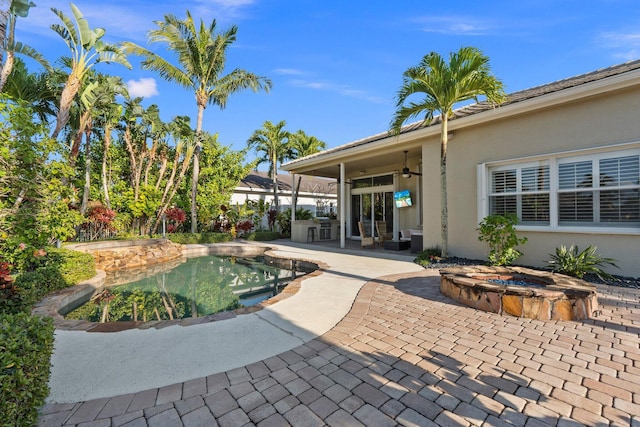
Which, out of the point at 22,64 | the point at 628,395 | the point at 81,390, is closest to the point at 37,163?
the point at 81,390

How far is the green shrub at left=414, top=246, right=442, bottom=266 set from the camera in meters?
8.47

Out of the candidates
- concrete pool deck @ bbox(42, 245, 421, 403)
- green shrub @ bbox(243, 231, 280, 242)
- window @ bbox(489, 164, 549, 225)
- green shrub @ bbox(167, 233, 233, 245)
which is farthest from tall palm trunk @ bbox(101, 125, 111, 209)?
window @ bbox(489, 164, 549, 225)

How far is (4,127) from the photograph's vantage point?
12.4ft

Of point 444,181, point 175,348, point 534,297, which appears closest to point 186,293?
point 175,348

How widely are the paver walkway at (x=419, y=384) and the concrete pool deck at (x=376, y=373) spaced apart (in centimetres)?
1

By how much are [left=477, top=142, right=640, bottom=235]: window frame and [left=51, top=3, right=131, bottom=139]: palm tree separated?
11.3m

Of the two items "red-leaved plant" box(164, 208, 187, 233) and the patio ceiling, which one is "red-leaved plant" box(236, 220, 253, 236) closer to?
"red-leaved plant" box(164, 208, 187, 233)

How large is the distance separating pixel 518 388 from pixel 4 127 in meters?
6.46

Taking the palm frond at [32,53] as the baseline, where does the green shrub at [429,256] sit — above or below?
below

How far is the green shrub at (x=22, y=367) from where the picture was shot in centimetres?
175

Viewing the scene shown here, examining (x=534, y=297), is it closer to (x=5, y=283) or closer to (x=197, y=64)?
(x=5, y=283)

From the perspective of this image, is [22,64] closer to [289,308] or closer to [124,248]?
[124,248]

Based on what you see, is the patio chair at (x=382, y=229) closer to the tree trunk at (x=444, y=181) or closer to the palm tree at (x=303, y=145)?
the tree trunk at (x=444, y=181)

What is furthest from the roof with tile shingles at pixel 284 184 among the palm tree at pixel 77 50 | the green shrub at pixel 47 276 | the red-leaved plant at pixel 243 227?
the green shrub at pixel 47 276
